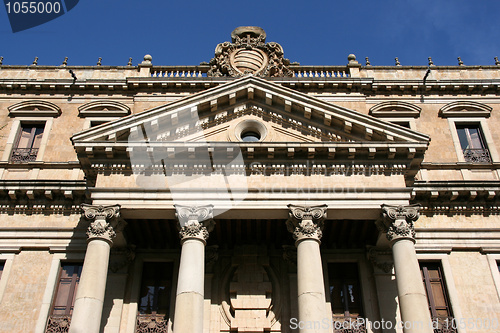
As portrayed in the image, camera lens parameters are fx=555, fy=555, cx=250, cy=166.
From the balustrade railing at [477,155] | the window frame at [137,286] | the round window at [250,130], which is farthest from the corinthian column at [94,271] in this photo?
the balustrade railing at [477,155]

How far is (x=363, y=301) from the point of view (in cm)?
2002

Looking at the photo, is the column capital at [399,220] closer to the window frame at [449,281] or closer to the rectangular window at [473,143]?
the window frame at [449,281]

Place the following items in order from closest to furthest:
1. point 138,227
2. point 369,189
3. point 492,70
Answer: point 369,189
point 138,227
point 492,70

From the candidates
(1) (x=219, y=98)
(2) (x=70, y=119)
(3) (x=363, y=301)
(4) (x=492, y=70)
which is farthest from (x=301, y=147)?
(4) (x=492, y=70)

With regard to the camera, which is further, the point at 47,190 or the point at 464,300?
the point at 47,190

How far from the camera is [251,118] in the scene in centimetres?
2091

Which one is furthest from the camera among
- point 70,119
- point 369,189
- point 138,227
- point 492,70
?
point 492,70

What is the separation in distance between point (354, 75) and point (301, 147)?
917 cm

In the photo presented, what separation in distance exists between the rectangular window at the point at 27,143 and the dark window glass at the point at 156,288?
7503 millimetres

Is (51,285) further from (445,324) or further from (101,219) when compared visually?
(445,324)

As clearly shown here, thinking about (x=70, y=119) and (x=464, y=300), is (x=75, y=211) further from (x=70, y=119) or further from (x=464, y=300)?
(x=464, y=300)

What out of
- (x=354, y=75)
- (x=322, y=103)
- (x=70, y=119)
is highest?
(x=354, y=75)

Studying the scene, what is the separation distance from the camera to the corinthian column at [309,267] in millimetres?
16328

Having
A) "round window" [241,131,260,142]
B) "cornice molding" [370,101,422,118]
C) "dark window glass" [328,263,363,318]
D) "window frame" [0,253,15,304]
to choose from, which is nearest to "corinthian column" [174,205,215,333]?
"round window" [241,131,260,142]
